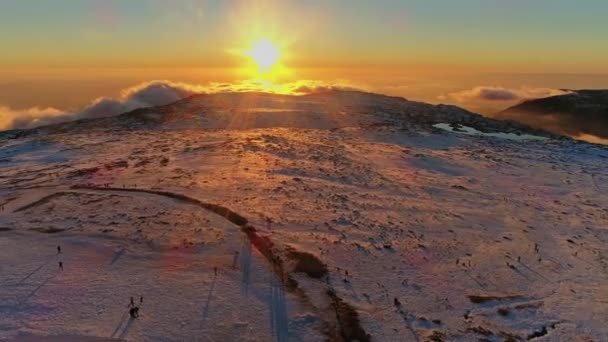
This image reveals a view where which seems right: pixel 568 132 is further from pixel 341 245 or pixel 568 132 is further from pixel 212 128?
pixel 341 245

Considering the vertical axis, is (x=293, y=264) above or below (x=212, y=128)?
below

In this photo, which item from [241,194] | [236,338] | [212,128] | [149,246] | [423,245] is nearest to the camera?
[236,338]

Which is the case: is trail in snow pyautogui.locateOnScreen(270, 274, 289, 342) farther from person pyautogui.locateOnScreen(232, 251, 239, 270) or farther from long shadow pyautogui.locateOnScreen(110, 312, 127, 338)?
long shadow pyautogui.locateOnScreen(110, 312, 127, 338)

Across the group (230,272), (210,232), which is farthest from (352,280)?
(210,232)

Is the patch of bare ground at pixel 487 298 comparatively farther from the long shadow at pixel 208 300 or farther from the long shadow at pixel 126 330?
the long shadow at pixel 126 330

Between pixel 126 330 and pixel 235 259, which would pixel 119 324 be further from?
pixel 235 259

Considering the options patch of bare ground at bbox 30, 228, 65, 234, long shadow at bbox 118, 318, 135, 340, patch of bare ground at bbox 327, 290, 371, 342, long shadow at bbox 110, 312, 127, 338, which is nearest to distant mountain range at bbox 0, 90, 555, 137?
patch of bare ground at bbox 30, 228, 65, 234
